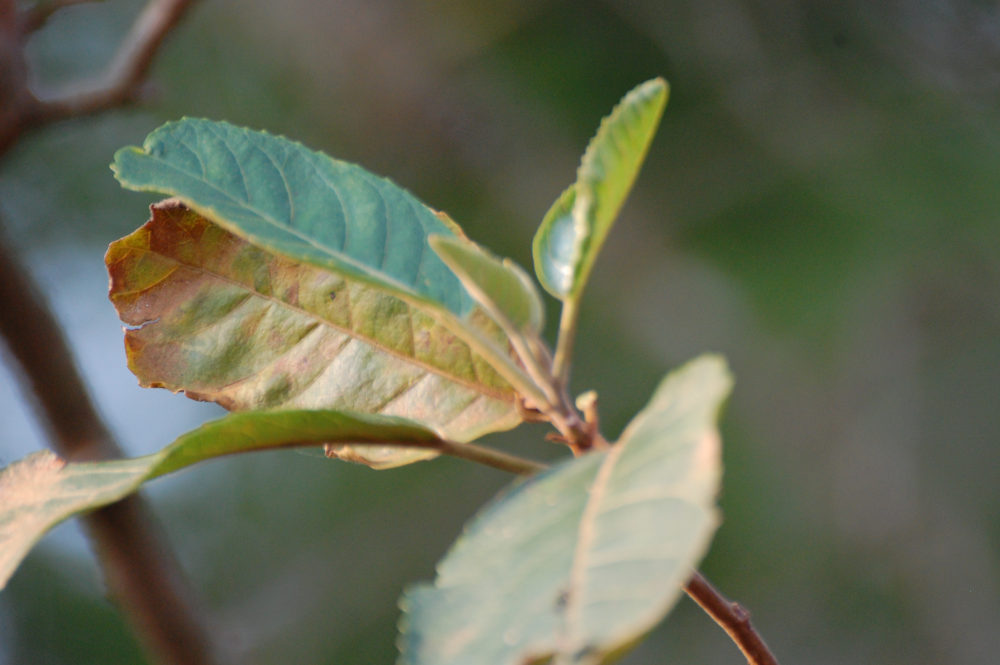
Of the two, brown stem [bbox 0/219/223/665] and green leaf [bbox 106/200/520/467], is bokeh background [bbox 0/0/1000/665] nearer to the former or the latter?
brown stem [bbox 0/219/223/665]

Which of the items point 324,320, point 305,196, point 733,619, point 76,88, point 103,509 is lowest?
point 733,619

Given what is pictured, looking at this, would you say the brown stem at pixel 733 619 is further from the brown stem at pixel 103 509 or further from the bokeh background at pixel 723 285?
the bokeh background at pixel 723 285

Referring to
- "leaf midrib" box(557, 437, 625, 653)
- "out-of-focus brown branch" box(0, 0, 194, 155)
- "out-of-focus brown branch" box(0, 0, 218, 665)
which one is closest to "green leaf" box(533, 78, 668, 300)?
"leaf midrib" box(557, 437, 625, 653)

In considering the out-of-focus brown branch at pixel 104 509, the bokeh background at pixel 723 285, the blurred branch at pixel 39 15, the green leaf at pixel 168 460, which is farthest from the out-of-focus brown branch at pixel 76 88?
the bokeh background at pixel 723 285

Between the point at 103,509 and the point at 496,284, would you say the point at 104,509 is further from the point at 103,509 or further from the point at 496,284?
the point at 496,284

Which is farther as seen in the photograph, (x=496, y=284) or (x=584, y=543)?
(x=496, y=284)

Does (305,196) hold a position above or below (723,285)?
above

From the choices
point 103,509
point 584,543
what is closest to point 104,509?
point 103,509
